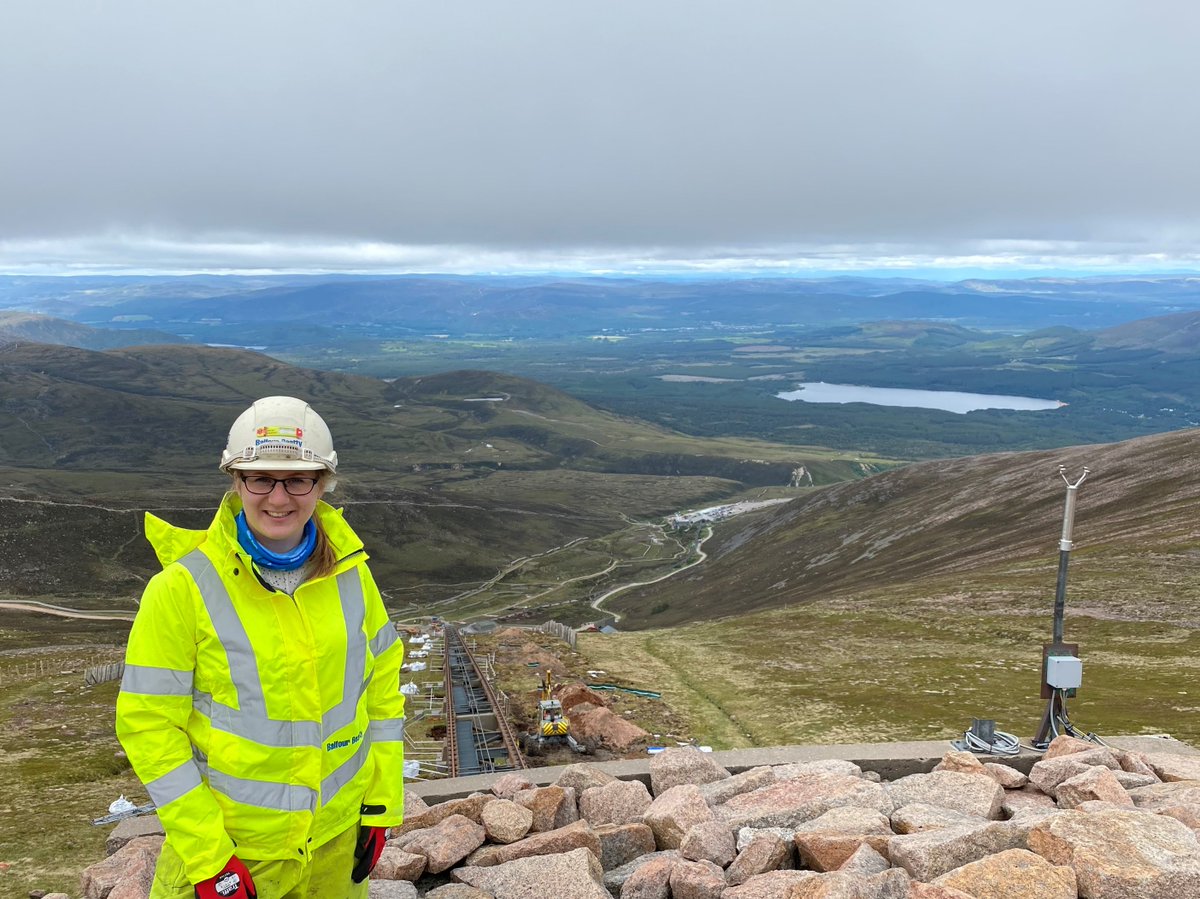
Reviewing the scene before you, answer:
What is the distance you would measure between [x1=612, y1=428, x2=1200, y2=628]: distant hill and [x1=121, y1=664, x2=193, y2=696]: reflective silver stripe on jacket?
157ft

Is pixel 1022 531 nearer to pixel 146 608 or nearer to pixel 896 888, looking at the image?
pixel 896 888

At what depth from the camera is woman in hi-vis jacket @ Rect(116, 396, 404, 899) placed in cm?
636

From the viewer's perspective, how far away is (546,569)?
186 meters

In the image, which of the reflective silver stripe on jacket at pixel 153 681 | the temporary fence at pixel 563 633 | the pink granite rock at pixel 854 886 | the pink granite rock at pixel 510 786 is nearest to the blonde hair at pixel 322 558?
the reflective silver stripe on jacket at pixel 153 681

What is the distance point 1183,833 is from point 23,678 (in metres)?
49.9

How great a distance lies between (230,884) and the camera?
6.69 meters

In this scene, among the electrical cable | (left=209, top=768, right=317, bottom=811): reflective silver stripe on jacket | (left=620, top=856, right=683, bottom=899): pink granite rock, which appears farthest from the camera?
the electrical cable

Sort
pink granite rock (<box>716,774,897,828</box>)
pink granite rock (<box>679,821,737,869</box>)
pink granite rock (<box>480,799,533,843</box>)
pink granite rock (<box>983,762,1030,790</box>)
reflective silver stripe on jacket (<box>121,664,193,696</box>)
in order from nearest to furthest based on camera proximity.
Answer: reflective silver stripe on jacket (<box>121,664,193,696</box>) < pink granite rock (<box>679,821,737,869</box>) < pink granite rock (<box>480,799,533,843</box>) < pink granite rock (<box>716,774,897,828</box>) < pink granite rock (<box>983,762,1030,790</box>)

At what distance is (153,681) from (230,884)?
1.78 meters

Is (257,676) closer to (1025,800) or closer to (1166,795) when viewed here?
(1025,800)

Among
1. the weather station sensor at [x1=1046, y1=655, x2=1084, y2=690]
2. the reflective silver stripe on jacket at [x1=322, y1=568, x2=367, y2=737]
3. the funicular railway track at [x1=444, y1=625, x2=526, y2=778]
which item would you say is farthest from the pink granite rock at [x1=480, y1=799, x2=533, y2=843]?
the weather station sensor at [x1=1046, y1=655, x2=1084, y2=690]

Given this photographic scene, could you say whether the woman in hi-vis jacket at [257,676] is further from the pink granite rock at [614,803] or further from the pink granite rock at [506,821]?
the pink granite rock at [614,803]

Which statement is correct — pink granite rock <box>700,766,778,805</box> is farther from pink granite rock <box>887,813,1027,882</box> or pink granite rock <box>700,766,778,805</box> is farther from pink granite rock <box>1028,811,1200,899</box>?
pink granite rock <box>1028,811,1200,899</box>

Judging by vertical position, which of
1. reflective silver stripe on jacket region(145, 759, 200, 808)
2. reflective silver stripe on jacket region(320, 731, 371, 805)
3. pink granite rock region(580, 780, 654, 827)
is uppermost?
reflective silver stripe on jacket region(145, 759, 200, 808)
